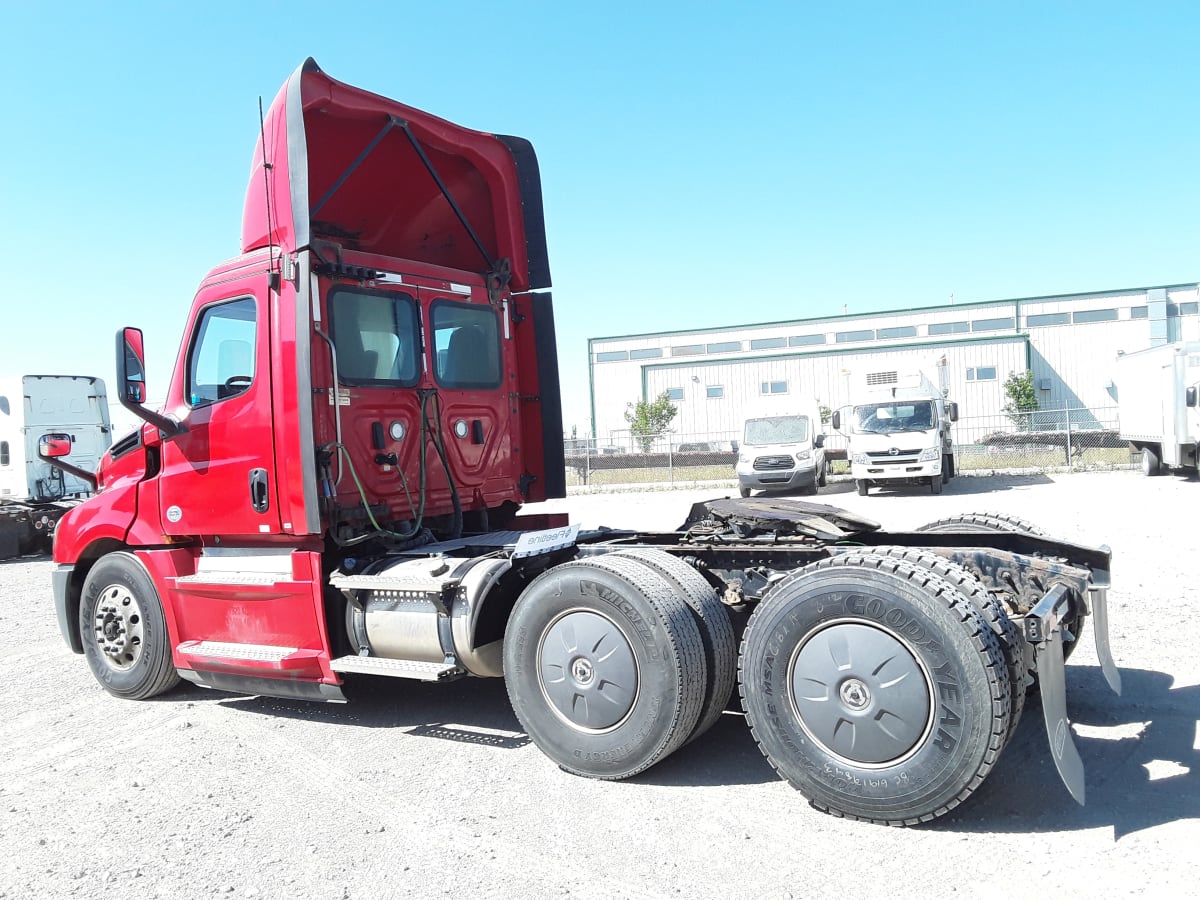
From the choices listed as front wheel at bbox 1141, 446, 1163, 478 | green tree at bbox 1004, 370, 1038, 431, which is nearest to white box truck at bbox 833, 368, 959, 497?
front wheel at bbox 1141, 446, 1163, 478

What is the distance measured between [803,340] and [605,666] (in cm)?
5134

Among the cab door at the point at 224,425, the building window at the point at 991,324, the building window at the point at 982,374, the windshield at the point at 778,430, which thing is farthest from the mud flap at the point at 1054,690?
the building window at the point at 991,324

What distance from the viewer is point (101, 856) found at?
375 centimetres

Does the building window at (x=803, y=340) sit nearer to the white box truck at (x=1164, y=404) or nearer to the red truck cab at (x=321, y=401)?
the white box truck at (x=1164, y=404)

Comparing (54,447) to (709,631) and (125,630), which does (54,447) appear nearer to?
(125,630)

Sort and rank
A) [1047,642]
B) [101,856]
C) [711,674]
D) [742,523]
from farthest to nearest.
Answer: [742,523] < [711,674] < [101,856] < [1047,642]

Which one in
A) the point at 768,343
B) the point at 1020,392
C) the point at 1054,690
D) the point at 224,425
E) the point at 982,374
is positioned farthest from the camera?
the point at 768,343

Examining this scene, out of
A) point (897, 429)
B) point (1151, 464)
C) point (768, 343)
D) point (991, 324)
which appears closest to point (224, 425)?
point (897, 429)

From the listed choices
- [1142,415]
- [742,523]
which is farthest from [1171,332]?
[742,523]

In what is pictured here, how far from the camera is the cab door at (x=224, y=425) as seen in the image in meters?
5.33

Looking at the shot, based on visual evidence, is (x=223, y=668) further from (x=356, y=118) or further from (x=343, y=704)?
(x=356, y=118)

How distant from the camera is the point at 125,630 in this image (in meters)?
6.20

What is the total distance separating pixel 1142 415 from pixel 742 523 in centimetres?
2154

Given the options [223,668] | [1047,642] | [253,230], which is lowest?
[223,668]
